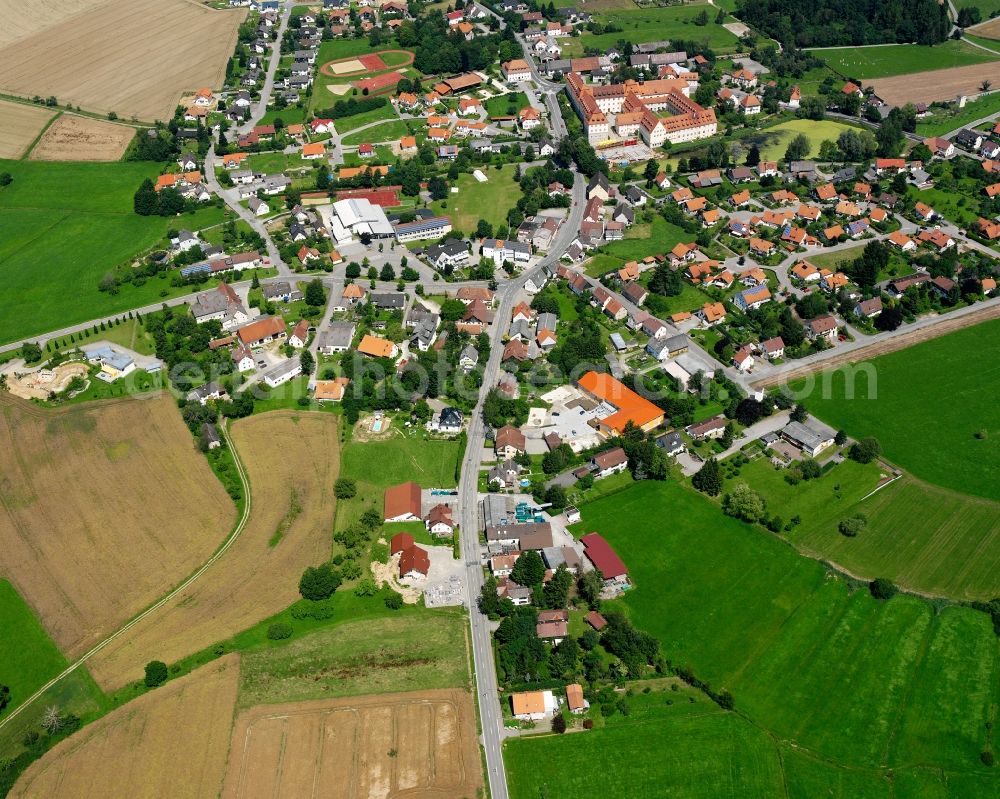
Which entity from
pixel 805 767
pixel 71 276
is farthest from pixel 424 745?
pixel 71 276

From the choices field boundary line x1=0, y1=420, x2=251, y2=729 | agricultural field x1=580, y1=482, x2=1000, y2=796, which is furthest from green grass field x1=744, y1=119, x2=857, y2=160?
field boundary line x1=0, y1=420, x2=251, y2=729

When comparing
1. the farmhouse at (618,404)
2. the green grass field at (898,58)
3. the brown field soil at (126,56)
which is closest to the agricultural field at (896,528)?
the farmhouse at (618,404)

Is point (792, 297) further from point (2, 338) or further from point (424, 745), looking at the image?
point (2, 338)

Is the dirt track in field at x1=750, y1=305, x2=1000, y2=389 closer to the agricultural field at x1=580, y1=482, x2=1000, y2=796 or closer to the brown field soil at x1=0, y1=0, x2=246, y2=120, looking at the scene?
the agricultural field at x1=580, y1=482, x2=1000, y2=796

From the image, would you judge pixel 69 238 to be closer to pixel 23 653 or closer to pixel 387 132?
pixel 387 132

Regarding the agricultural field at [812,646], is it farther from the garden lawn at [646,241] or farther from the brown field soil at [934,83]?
the brown field soil at [934,83]

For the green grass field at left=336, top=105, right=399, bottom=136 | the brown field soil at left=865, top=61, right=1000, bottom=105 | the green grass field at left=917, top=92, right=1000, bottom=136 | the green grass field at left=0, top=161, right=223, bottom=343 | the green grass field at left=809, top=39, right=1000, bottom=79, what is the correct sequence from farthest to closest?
the green grass field at left=809, top=39, right=1000, bottom=79 → the brown field soil at left=865, top=61, right=1000, bottom=105 → the green grass field at left=336, top=105, right=399, bottom=136 → the green grass field at left=917, top=92, right=1000, bottom=136 → the green grass field at left=0, top=161, right=223, bottom=343

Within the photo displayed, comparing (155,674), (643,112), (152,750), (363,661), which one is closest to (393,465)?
(363,661)
